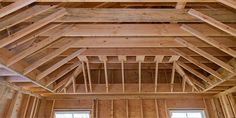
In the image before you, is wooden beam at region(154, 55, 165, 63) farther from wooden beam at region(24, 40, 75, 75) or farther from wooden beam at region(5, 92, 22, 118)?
wooden beam at region(5, 92, 22, 118)

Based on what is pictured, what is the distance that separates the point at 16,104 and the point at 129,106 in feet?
10.8

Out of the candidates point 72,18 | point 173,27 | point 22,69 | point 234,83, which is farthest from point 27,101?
point 234,83

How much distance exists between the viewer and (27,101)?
574 cm

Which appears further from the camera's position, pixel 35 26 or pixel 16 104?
pixel 16 104

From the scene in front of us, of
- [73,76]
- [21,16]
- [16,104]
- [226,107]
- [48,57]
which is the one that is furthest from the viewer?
[226,107]

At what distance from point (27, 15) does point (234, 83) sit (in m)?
5.52

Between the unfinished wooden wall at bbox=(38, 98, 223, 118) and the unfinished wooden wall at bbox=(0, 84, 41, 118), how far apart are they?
0.43 meters

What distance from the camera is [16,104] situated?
5336 mm

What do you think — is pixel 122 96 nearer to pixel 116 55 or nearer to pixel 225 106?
pixel 116 55

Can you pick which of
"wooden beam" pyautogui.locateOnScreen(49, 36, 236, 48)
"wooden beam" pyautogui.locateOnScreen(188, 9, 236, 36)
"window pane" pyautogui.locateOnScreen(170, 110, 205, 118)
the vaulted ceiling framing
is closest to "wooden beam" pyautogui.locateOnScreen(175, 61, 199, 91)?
the vaulted ceiling framing

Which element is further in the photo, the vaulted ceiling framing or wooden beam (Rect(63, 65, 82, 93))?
wooden beam (Rect(63, 65, 82, 93))

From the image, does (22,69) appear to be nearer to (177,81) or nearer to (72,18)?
(72,18)

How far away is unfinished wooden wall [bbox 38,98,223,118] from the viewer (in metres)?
6.27

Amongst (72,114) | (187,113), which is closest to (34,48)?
(72,114)
